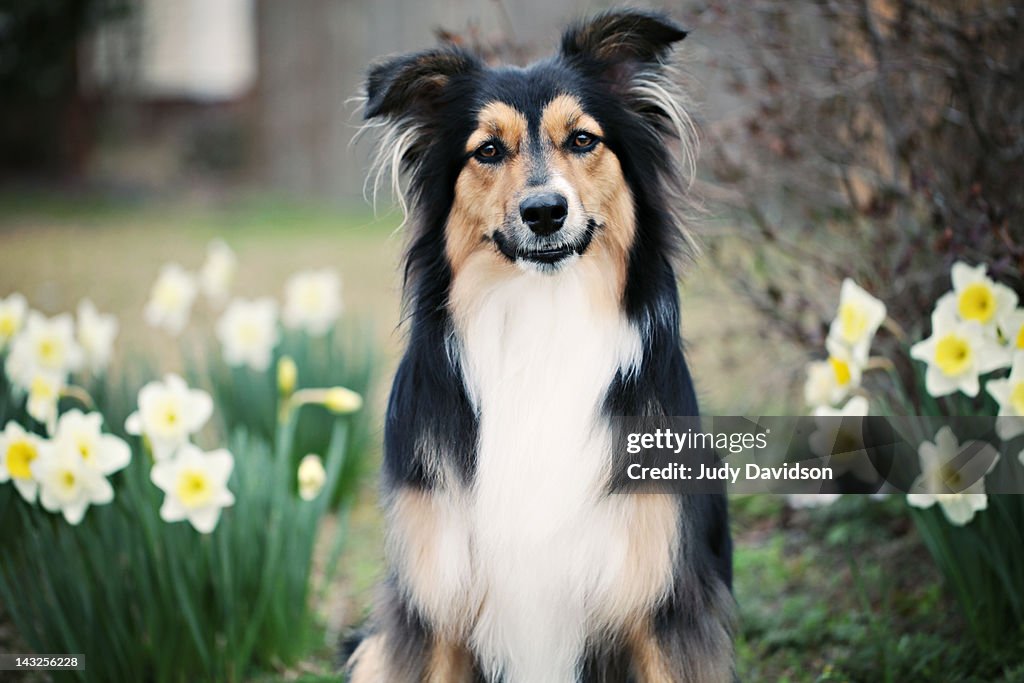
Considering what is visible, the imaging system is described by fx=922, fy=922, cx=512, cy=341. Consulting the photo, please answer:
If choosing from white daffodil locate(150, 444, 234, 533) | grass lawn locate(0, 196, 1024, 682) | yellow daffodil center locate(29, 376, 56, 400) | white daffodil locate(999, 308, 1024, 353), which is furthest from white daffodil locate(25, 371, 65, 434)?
white daffodil locate(999, 308, 1024, 353)

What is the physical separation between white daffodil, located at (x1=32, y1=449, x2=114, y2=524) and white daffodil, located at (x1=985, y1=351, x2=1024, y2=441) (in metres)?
2.67

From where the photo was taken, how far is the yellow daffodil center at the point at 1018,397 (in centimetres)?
263

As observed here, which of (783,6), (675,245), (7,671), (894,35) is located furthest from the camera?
(783,6)

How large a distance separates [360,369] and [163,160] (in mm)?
13157

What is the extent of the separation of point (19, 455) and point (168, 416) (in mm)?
A: 451

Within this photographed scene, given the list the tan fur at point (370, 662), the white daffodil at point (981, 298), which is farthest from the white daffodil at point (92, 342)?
the white daffodil at point (981, 298)

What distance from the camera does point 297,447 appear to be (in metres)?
4.53

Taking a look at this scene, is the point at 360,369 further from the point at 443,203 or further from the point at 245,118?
the point at 245,118

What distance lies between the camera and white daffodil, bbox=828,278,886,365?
2.82 meters

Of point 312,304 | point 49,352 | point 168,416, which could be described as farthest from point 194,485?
point 312,304

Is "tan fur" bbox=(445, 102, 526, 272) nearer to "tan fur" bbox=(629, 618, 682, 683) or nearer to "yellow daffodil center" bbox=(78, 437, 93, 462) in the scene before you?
"tan fur" bbox=(629, 618, 682, 683)

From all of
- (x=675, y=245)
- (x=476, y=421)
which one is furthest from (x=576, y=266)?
(x=476, y=421)

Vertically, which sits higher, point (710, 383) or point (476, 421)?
point (476, 421)

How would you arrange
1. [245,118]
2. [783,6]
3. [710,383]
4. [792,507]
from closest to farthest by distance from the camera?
[783,6]
[792,507]
[710,383]
[245,118]
